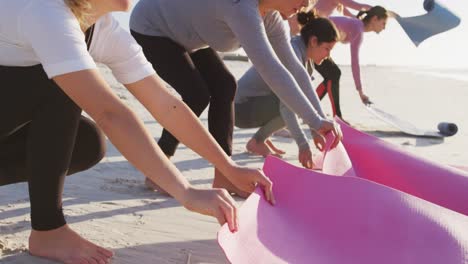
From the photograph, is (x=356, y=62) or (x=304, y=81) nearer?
(x=304, y=81)

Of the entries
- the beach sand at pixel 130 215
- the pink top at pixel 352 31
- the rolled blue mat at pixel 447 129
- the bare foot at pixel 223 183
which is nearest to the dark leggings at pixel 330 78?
the pink top at pixel 352 31

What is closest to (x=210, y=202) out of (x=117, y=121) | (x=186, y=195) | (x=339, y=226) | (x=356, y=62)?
(x=186, y=195)

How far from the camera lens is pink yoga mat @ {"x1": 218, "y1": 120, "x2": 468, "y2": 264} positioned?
5.37 feet

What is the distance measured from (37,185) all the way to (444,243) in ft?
3.66

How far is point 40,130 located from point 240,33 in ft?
2.93

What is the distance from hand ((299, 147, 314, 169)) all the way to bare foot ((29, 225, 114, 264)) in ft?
3.59

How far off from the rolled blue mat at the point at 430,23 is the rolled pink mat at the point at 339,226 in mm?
4018

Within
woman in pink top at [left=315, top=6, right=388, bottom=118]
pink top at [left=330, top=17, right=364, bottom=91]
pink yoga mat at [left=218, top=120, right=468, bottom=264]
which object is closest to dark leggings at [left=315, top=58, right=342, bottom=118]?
woman in pink top at [left=315, top=6, right=388, bottom=118]

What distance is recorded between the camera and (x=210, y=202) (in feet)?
4.50

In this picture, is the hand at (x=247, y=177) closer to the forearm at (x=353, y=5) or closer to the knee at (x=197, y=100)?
the knee at (x=197, y=100)

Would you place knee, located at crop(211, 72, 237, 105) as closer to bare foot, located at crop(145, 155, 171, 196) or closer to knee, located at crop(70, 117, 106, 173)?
bare foot, located at crop(145, 155, 171, 196)

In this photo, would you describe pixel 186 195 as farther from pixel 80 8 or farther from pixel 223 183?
pixel 223 183

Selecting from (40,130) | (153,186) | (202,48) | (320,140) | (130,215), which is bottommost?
(153,186)

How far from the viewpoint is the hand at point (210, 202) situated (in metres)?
1.37
